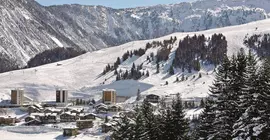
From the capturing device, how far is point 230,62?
25.3 meters

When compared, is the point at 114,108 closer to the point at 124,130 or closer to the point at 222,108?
the point at 124,130

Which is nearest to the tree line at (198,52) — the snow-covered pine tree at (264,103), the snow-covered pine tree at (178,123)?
the snow-covered pine tree at (178,123)

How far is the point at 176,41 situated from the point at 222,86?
5964 inches

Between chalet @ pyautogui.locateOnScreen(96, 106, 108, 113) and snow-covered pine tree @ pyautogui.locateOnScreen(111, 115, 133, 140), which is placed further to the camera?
chalet @ pyautogui.locateOnScreen(96, 106, 108, 113)

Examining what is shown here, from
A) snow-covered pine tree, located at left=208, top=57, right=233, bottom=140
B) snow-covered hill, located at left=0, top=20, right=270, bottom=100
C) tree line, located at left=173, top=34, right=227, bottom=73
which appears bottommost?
snow-covered pine tree, located at left=208, top=57, right=233, bottom=140

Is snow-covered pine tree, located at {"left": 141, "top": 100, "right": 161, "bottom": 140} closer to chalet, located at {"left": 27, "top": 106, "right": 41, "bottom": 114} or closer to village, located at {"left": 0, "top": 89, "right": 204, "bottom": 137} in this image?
A: village, located at {"left": 0, "top": 89, "right": 204, "bottom": 137}

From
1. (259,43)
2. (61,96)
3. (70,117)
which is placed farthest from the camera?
(259,43)

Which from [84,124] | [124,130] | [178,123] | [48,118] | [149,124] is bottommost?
[84,124]

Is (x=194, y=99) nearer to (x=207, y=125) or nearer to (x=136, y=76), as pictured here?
(x=136, y=76)

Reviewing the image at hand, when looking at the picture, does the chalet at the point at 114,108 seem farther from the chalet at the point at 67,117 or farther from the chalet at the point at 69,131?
the chalet at the point at 69,131

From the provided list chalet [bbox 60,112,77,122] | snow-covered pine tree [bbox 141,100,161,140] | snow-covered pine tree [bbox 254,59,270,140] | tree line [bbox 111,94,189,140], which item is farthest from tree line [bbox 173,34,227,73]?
snow-covered pine tree [bbox 254,59,270,140]

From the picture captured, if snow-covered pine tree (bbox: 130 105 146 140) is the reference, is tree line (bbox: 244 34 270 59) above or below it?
above

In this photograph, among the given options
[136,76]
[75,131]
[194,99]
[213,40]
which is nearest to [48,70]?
[136,76]

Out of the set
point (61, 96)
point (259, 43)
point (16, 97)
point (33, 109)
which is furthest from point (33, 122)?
point (259, 43)
